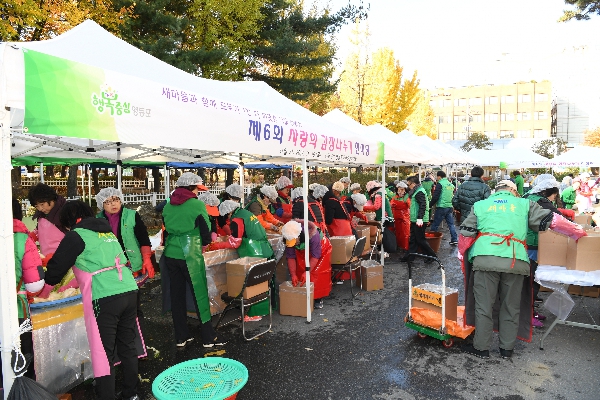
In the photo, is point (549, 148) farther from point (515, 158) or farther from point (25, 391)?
point (25, 391)

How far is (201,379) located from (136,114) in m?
1.93

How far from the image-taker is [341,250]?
19.4 feet

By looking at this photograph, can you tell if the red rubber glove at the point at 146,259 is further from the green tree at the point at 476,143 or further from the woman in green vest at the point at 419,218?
the green tree at the point at 476,143

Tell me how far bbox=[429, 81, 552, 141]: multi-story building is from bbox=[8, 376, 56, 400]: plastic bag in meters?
71.7

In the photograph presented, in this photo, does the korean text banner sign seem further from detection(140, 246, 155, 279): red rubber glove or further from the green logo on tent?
detection(140, 246, 155, 279): red rubber glove

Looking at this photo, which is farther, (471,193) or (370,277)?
(471,193)

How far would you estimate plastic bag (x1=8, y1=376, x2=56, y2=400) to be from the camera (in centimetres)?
201

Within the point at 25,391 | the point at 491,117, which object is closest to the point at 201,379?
the point at 25,391

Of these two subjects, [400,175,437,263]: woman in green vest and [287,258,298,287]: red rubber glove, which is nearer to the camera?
[287,258,298,287]: red rubber glove

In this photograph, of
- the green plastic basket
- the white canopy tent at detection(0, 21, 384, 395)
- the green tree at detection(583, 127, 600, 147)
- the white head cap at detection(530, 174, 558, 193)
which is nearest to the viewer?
the white canopy tent at detection(0, 21, 384, 395)

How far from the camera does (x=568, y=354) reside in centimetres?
406

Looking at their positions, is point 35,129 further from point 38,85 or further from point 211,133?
point 211,133

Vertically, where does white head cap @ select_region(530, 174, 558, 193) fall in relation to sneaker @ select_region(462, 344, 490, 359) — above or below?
above

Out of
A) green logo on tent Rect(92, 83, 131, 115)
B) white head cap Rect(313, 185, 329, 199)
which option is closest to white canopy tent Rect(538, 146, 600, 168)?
white head cap Rect(313, 185, 329, 199)
